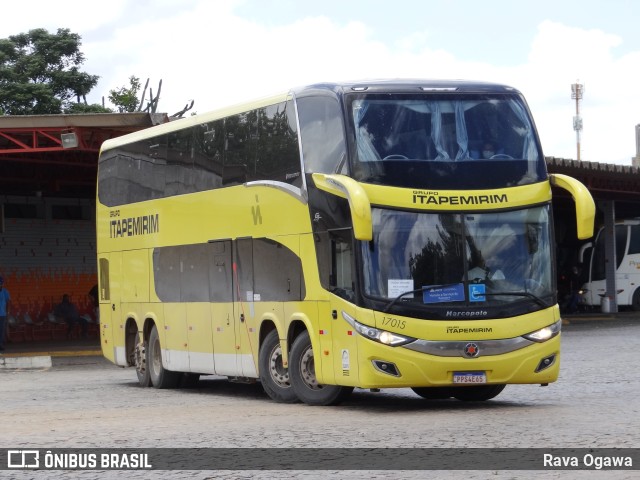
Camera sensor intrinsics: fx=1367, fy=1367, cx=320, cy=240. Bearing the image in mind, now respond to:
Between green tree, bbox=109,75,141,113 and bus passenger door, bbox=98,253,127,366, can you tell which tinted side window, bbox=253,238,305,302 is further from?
green tree, bbox=109,75,141,113

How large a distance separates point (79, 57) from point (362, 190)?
6460 centimetres

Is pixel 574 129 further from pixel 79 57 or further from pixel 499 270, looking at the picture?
pixel 499 270

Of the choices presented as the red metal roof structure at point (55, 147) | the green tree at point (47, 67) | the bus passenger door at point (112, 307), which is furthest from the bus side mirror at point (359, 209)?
the green tree at point (47, 67)

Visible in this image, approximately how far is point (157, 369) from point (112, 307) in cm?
227

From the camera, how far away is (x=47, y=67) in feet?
250

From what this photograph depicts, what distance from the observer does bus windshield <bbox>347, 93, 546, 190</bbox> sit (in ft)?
50.7

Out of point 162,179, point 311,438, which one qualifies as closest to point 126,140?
point 162,179

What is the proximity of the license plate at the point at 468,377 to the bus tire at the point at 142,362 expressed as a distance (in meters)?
8.35

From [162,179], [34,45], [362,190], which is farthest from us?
[34,45]

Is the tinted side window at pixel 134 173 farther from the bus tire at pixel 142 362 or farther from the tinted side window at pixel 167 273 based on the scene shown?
the bus tire at pixel 142 362

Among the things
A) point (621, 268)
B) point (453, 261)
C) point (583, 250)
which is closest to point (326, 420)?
point (453, 261)

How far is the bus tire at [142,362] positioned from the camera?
73.3 ft

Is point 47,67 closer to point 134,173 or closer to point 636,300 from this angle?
point 636,300

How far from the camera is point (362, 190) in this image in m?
14.9
